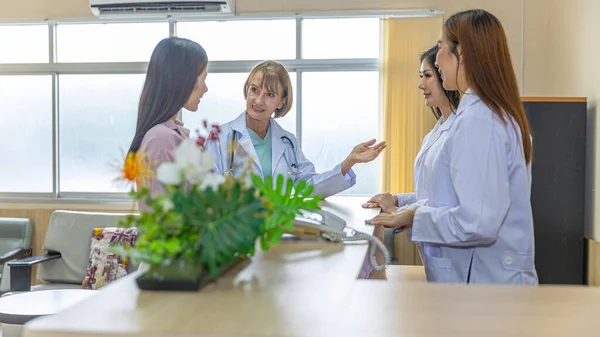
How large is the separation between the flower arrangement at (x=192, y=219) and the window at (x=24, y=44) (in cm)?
518

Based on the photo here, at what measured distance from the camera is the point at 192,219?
1330mm

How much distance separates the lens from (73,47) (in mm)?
6086

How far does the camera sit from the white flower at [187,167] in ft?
4.43

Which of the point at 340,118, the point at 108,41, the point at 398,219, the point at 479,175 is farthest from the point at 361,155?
the point at 108,41

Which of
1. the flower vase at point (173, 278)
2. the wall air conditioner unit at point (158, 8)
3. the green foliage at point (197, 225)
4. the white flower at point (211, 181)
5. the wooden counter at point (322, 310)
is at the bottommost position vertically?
the wooden counter at point (322, 310)

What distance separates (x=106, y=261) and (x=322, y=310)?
142 inches

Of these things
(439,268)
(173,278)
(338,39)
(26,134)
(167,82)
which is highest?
(338,39)

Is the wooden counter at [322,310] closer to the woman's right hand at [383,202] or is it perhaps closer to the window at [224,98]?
the woman's right hand at [383,202]

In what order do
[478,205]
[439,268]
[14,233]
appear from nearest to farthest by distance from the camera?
[478,205] < [439,268] < [14,233]

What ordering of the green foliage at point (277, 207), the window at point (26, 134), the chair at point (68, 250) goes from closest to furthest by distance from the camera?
1. the green foliage at point (277, 207)
2. the chair at point (68, 250)
3. the window at point (26, 134)

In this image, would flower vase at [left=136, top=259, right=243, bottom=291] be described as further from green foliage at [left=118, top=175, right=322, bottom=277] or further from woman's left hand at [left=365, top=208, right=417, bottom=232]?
woman's left hand at [left=365, top=208, right=417, bottom=232]

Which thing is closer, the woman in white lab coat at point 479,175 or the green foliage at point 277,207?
the green foliage at point 277,207

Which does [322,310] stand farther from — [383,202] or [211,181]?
[383,202]

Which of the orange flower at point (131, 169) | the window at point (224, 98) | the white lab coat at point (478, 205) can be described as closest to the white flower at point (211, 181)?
the orange flower at point (131, 169)
